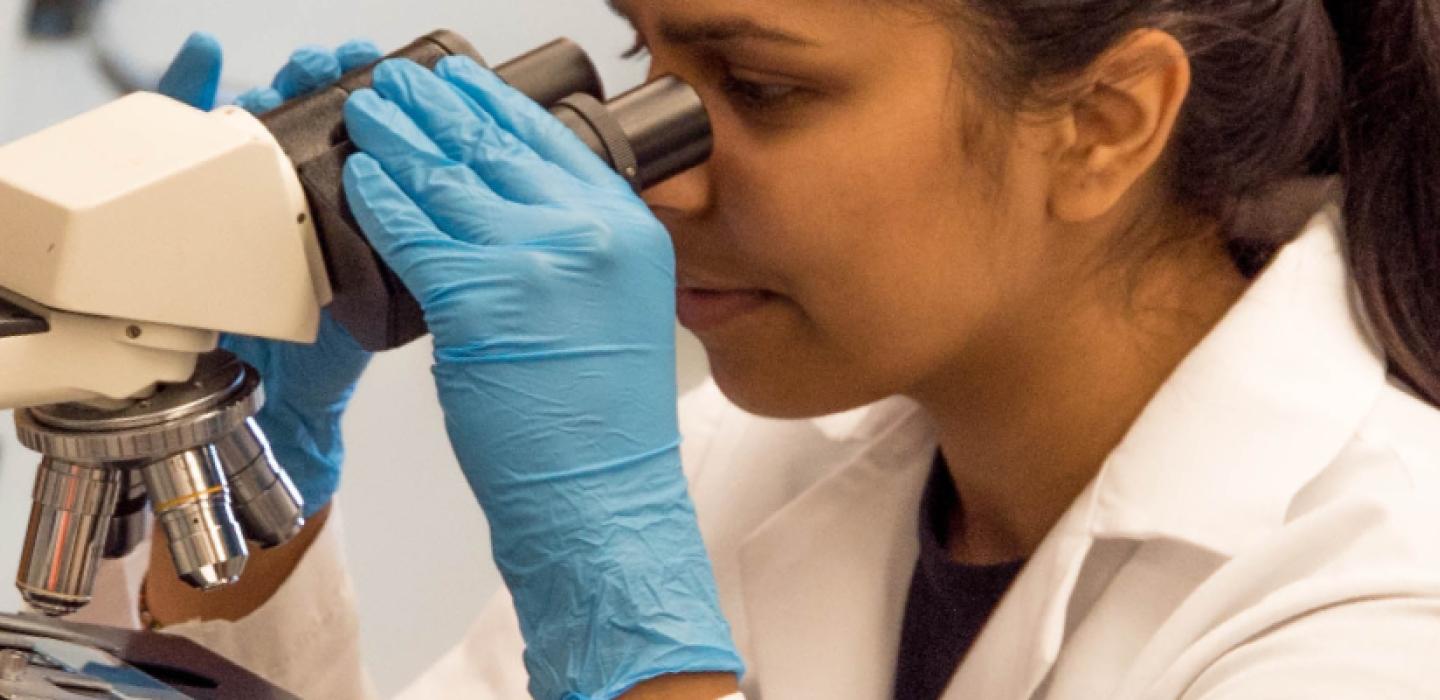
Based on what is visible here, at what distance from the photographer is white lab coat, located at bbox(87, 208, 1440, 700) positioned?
0.93 meters

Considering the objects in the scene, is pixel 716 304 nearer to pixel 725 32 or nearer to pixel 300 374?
pixel 725 32

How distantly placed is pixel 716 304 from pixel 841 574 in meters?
0.31

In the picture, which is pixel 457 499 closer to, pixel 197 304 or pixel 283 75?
pixel 283 75

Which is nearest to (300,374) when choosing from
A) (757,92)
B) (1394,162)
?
(757,92)

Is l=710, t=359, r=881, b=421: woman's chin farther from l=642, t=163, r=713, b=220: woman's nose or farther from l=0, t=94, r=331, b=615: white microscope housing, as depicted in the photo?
l=0, t=94, r=331, b=615: white microscope housing

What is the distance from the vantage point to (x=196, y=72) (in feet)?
3.94

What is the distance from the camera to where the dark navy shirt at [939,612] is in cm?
120

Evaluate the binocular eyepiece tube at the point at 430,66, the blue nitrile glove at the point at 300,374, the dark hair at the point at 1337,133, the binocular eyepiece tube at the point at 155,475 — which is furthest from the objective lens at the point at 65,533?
the dark hair at the point at 1337,133

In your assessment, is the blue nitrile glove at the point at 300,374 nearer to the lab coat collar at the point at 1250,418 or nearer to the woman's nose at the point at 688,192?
the woman's nose at the point at 688,192

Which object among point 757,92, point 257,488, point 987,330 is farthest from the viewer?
point 987,330

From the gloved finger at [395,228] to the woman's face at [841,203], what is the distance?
0.21 metres

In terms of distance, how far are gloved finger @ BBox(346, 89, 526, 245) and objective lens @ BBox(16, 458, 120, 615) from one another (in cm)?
22

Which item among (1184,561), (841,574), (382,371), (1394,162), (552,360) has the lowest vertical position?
(382,371)

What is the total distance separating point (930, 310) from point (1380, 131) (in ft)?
1.22
